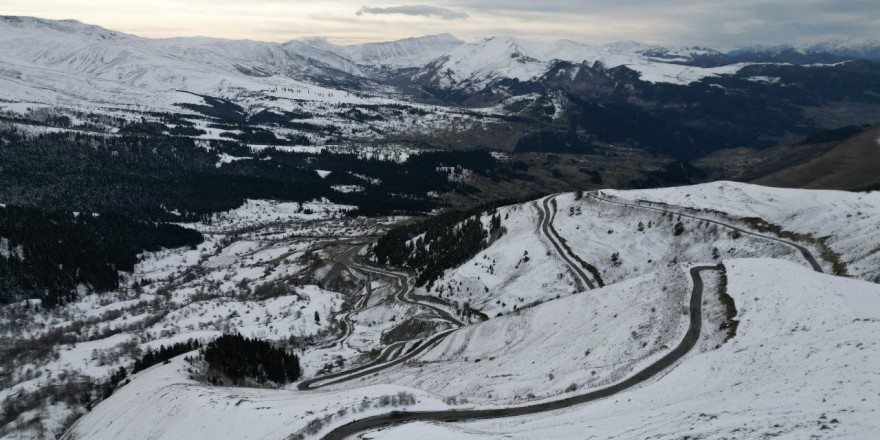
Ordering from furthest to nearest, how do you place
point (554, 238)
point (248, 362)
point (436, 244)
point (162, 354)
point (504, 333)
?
point (436, 244) → point (554, 238) → point (162, 354) → point (248, 362) → point (504, 333)

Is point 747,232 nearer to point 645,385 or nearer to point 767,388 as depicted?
point 645,385

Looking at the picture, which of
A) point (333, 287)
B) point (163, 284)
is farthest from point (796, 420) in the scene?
point (163, 284)

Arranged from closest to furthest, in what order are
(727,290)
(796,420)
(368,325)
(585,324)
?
(796,420), (727,290), (585,324), (368,325)

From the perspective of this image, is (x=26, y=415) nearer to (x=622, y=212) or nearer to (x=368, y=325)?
(x=368, y=325)

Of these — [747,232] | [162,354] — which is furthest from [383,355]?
[747,232]

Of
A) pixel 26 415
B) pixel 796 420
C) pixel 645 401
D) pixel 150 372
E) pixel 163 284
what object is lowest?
pixel 163 284
